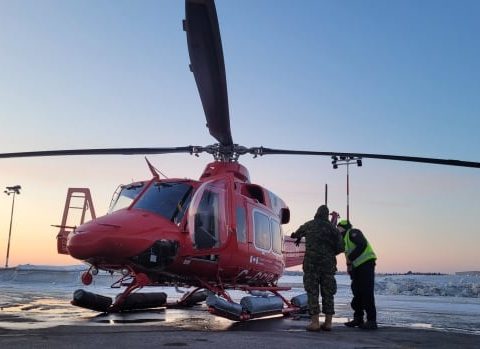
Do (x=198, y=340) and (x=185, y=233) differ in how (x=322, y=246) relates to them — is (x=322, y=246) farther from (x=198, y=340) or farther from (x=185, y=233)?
(x=198, y=340)

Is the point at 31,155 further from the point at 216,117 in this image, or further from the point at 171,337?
the point at 171,337

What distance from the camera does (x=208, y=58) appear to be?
622cm

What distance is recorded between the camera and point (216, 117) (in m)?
8.19

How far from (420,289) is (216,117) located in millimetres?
20374

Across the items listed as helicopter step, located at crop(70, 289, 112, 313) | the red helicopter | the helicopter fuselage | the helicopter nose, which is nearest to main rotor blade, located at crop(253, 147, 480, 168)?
the red helicopter

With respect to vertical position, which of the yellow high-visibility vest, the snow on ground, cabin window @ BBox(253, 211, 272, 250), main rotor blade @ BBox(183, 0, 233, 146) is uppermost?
main rotor blade @ BBox(183, 0, 233, 146)


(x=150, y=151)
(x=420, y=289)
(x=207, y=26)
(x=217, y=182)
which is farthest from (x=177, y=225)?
(x=420, y=289)

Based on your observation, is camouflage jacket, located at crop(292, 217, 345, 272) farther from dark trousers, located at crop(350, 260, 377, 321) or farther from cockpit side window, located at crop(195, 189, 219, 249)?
cockpit side window, located at crop(195, 189, 219, 249)

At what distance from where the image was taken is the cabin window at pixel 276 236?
11.0 m

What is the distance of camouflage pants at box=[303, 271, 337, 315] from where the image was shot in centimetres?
683

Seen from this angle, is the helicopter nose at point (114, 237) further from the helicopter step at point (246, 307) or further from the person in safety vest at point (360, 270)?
the person in safety vest at point (360, 270)

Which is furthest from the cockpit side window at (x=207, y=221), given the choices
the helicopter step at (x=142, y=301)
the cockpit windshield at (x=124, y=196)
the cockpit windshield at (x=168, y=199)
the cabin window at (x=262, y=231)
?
the helicopter step at (x=142, y=301)

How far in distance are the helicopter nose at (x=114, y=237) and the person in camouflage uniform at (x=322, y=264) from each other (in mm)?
2375

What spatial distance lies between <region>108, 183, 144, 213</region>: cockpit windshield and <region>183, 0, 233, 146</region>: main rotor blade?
1851 mm
